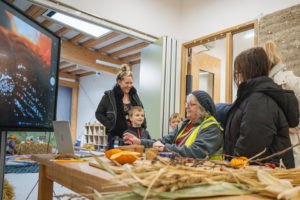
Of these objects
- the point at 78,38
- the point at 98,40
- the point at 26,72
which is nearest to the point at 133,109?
the point at 26,72

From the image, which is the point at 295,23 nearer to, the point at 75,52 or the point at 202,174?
the point at 202,174

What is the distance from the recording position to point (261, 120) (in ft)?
4.30

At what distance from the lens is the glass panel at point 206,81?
4.36 m

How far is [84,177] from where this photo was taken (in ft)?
2.48

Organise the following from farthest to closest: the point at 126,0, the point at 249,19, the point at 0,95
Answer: the point at 126,0, the point at 249,19, the point at 0,95

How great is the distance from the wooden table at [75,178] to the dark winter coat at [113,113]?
1.36 meters

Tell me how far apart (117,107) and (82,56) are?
5.39m

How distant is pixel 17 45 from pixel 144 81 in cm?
309

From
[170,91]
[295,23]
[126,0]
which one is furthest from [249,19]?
[126,0]

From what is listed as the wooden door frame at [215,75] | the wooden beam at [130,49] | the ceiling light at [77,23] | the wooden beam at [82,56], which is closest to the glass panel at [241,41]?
the wooden door frame at [215,75]

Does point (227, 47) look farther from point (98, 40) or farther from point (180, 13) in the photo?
point (98, 40)

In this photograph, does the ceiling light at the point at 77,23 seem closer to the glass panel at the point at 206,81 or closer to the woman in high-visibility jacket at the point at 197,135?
the glass panel at the point at 206,81

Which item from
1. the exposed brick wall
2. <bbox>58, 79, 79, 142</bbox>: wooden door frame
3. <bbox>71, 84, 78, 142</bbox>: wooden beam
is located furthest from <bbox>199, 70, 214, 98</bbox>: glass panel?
<bbox>71, 84, 78, 142</bbox>: wooden beam

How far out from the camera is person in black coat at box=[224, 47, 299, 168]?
1309mm
